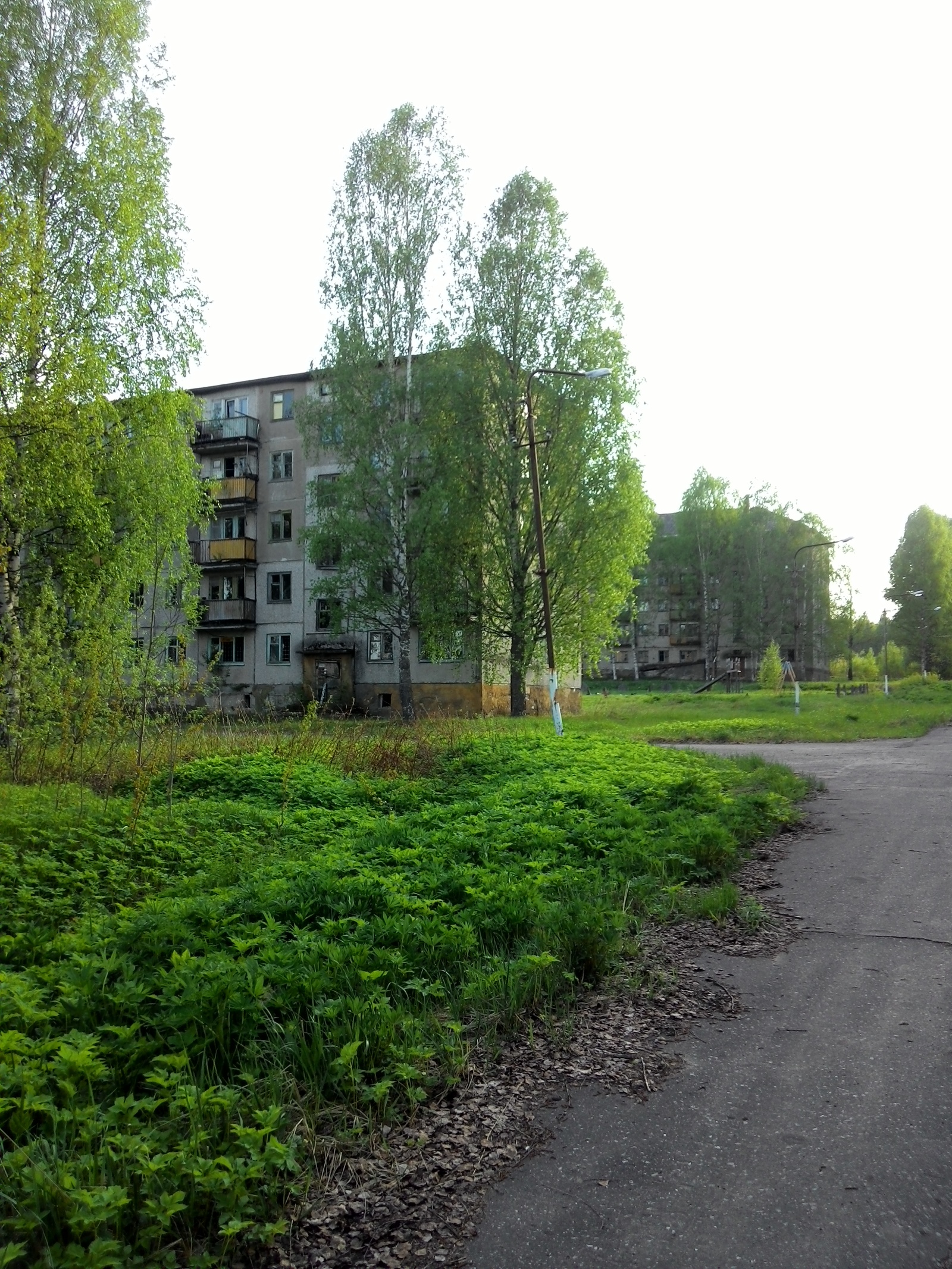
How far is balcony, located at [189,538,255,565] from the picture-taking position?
43.2m

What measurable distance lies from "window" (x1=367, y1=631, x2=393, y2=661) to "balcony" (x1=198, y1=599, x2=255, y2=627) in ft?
20.4

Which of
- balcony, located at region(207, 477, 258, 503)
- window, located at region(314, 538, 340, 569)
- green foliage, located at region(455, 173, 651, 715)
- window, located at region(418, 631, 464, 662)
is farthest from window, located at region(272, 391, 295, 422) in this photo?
window, located at region(418, 631, 464, 662)

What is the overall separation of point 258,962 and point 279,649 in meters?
39.5

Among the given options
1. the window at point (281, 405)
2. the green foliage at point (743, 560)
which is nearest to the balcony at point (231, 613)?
the window at point (281, 405)

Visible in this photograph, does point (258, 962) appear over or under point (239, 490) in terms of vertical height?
under

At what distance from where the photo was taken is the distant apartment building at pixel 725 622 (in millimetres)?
73000

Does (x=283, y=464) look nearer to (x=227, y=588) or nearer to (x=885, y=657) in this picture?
(x=227, y=588)

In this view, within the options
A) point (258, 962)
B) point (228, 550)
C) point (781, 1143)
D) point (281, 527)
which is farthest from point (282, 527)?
point (781, 1143)

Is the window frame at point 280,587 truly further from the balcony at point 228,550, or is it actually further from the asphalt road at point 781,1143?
the asphalt road at point 781,1143

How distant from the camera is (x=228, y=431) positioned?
144 ft

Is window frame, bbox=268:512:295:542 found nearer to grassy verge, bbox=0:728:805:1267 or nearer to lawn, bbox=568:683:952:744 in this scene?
lawn, bbox=568:683:952:744

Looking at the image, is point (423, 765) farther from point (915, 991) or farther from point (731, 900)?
→ point (915, 991)

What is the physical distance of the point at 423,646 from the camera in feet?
109

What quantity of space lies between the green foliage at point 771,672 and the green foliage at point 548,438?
2521cm
